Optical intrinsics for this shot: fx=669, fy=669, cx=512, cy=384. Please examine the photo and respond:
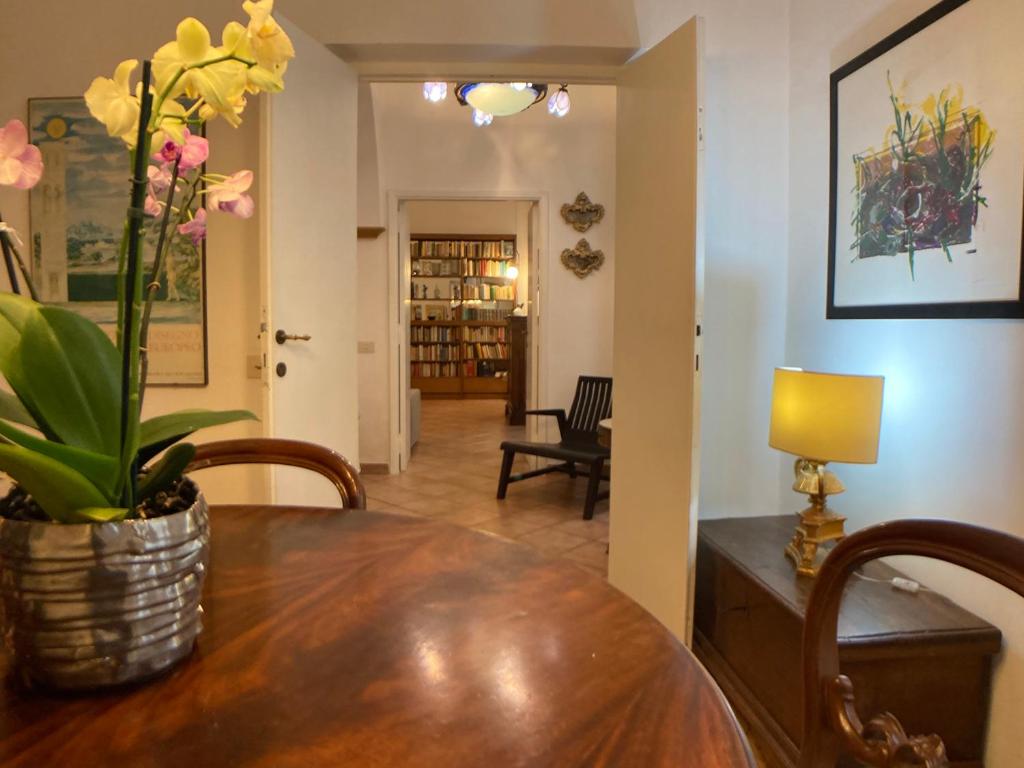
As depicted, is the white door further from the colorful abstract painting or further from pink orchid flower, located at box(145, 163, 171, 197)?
the colorful abstract painting

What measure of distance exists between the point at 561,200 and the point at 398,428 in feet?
6.81

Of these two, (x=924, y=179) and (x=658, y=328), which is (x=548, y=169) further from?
(x=924, y=179)

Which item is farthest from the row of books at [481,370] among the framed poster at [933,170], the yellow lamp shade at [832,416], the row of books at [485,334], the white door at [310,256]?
the yellow lamp shade at [832,416]

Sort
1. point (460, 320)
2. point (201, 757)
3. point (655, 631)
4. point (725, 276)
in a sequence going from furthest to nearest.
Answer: point (460, 320)
point (725, 276)
point (655, 631)
point (201, 757)

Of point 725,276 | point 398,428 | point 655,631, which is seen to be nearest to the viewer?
point 655,631

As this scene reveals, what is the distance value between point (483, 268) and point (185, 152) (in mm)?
8939

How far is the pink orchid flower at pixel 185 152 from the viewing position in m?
0.64

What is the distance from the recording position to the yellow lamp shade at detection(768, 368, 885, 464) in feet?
5.49

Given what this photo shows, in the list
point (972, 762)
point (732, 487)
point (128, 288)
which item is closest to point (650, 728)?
point (128, 288)

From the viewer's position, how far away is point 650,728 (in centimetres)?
55

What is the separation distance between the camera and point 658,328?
2.32 metres

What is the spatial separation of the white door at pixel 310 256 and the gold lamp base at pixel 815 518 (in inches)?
64.7

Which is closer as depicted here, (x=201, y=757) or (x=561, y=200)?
(x=201, y=757)

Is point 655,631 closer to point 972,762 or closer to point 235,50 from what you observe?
point 235,50
